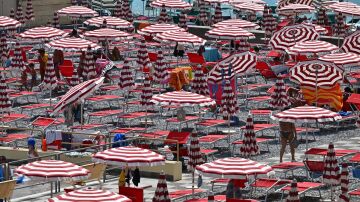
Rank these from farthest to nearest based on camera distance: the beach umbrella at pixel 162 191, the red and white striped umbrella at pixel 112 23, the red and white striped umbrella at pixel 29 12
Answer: the red and white striped umbrella at pixel 29 12
the red and white striped umbrella at pixel 112 23
the beach umbrella at pixel 162 191

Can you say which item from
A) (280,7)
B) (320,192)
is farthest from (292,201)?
(280,7)

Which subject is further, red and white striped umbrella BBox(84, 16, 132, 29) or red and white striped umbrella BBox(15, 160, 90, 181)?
red and white striped umbrella BBox(84, 16, 132, 29)

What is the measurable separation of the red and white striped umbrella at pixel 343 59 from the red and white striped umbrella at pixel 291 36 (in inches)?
156

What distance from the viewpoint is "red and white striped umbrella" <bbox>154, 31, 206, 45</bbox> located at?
51312 mm

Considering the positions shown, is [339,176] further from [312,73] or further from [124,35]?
[124,35]

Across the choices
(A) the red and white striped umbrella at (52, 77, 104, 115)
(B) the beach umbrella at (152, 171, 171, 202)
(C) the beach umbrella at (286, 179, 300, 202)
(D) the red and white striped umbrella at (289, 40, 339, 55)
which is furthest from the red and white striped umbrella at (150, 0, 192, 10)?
(C) the beach umbrella at (286, 179, 300, 202)

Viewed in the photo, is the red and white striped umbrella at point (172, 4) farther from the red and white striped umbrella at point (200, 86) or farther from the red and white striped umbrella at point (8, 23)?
the red and white striped umbrella at point (200, 86)

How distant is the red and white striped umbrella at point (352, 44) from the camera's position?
51.0 meters

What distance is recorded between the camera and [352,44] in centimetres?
5128

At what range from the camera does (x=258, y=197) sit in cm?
3462

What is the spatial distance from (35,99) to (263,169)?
51.7ft

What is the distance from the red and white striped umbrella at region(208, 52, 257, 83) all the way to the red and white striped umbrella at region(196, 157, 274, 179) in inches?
432

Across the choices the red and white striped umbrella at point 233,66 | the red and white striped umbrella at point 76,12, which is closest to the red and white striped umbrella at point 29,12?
the red and white striped umbrella at point 76,12

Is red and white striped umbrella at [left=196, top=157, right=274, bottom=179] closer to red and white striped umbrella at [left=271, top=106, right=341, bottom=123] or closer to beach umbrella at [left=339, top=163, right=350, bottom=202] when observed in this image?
beach umbrella at [left=339, top=163, right=350, bottom=202]
